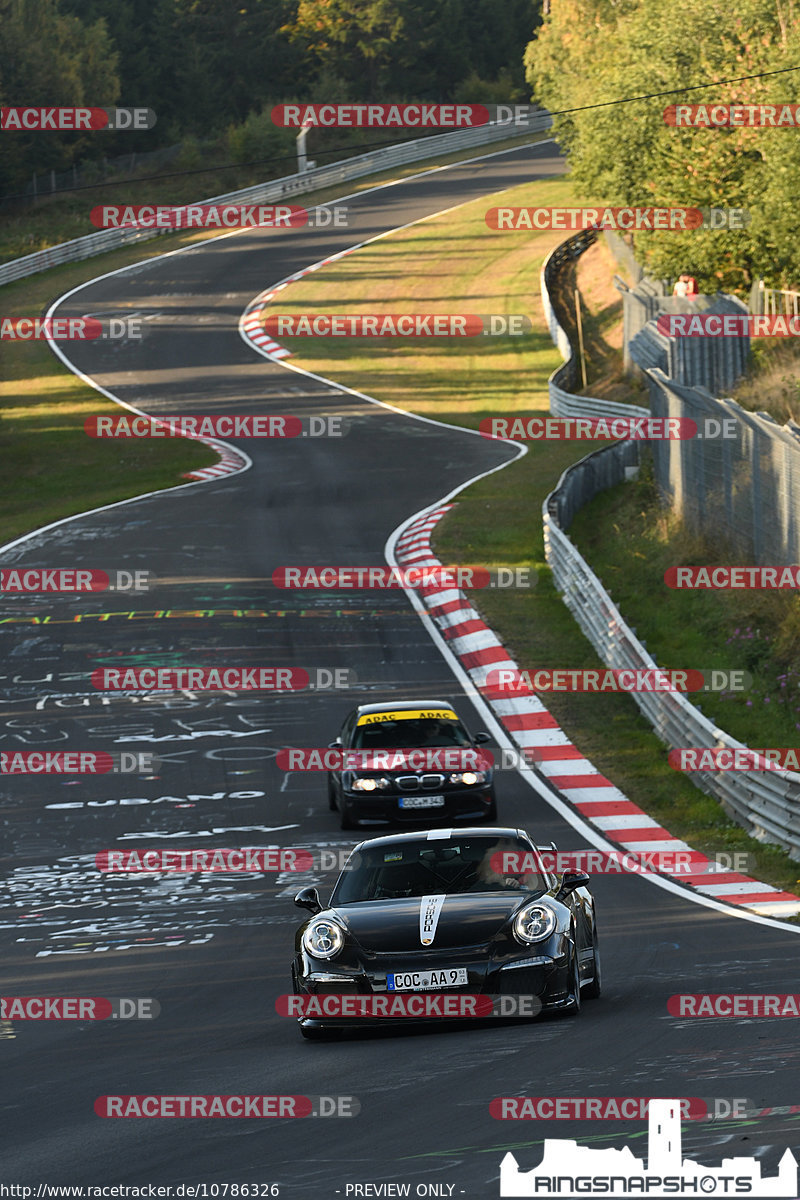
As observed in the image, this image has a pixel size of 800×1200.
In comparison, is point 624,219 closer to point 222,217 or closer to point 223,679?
point 222,217

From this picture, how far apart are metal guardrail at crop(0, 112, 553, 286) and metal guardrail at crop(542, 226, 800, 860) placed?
4182cm

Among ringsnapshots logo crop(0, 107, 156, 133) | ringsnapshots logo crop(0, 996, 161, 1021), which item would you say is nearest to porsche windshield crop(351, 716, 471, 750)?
ringsnapshots logo crop(0, 996, 161, 1021)

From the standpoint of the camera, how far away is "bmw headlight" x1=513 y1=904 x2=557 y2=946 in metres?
9.59

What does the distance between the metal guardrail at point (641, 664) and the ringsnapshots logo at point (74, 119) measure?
46.3m

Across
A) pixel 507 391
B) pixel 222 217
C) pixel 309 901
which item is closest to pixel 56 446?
pixel 507 391

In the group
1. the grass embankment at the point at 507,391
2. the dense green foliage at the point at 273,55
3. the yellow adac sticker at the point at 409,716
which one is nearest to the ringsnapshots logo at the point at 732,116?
the grass embankment at the point at 507,391

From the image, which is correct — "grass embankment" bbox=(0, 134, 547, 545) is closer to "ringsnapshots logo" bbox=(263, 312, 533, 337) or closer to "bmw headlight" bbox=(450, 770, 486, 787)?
"ringsnapshots logo" bbox=(263, 312, 533, 337)

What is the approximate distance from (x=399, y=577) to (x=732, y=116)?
57.7 feet

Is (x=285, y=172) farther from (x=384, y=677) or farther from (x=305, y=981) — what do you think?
(x=305, y=981)

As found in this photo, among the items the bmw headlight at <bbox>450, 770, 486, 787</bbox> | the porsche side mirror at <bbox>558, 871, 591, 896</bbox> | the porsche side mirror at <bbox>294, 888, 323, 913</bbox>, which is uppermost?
the porsche side mirror at <bbox>558, 871, 591, 896</bbox>

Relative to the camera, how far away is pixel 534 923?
9.71m

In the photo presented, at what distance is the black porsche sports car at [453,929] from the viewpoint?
Answer: 952 centimetres

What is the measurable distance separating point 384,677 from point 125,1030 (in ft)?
47.8

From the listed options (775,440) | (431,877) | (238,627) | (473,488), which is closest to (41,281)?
(473,488)
